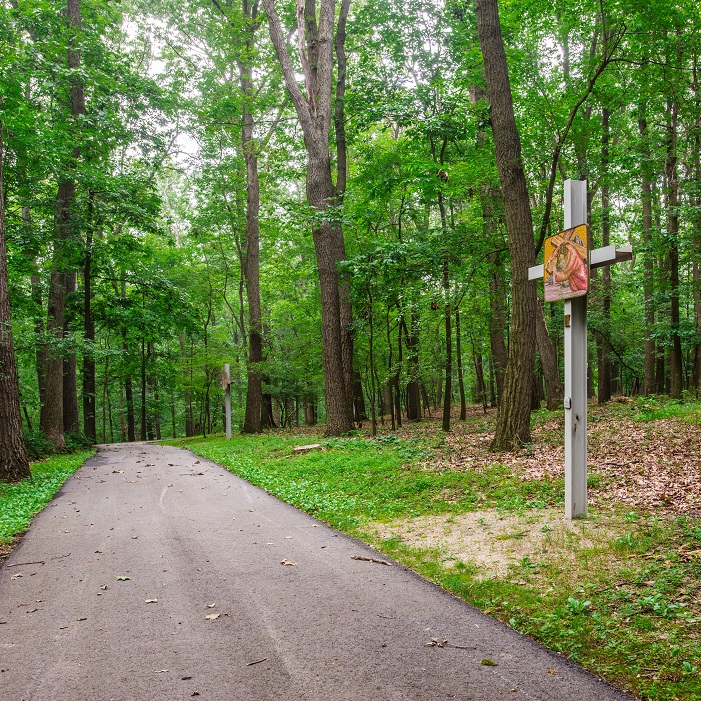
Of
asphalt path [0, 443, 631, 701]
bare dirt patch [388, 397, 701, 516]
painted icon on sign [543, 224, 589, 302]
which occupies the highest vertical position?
painted icon on sign [543, 224, 589, 302]

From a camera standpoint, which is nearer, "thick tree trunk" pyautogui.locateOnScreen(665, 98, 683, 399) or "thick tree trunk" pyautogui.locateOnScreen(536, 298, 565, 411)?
"thick tree trunk" pyautogui.locateOnScreen(665, 98, 683, 399)

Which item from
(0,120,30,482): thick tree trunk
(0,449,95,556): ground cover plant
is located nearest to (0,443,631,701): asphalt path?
(0,449,95,556): ground cover plant

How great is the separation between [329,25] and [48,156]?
26.4ft

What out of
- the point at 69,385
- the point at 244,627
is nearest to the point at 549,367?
the point at 244,627

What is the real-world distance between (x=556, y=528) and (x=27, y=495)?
8086 mm

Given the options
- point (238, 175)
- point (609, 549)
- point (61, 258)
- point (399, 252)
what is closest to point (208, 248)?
point (238, 175)

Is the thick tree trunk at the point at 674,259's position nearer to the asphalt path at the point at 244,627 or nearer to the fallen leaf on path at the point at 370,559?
the fallen leaf on path at the point at 370,559

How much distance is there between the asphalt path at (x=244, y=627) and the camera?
2979 millimetres

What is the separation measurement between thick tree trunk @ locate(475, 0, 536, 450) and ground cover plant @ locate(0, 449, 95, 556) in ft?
24.4

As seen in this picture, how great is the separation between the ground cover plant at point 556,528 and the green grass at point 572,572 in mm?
12

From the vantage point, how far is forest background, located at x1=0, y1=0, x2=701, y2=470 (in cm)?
1281

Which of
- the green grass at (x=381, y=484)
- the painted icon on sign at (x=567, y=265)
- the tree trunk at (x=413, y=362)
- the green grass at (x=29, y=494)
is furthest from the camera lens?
the tree trunk at (x=413, y=362)

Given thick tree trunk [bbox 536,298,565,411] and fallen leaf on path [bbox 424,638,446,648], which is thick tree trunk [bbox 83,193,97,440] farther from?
fallen leaf on path [bbox 424,638,446,648]

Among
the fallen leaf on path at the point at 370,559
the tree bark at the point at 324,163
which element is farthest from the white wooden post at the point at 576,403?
the tree bark at the point at 324,163
